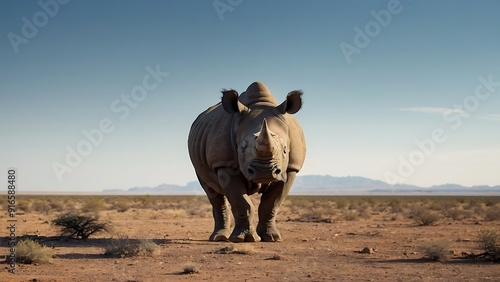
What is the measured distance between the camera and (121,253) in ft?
33.8

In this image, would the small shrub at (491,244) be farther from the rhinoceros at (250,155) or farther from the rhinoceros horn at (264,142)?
the rhinoceros horn at (264,142)

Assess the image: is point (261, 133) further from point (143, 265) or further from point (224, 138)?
point (143, 265)

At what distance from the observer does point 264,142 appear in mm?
10078

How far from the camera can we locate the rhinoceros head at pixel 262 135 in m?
10.3

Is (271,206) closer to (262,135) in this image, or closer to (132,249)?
(262,135)

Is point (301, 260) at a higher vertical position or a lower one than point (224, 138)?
lower

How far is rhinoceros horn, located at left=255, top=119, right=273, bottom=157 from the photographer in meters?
10.1

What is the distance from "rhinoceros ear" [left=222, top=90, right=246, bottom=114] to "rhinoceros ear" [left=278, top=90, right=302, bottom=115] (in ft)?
2.71

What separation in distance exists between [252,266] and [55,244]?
18.5 feet

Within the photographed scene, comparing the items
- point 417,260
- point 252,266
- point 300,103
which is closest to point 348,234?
point 300,103

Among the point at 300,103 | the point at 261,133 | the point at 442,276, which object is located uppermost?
the point at 300,103

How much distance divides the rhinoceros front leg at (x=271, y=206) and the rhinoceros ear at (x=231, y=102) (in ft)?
5.69

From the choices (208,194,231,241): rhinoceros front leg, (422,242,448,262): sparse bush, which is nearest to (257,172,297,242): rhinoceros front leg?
(208,194,231,241): rhinoceros front leg

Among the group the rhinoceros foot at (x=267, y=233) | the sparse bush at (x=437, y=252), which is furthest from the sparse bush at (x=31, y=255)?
the sparse bush at (x=437, y=252)
